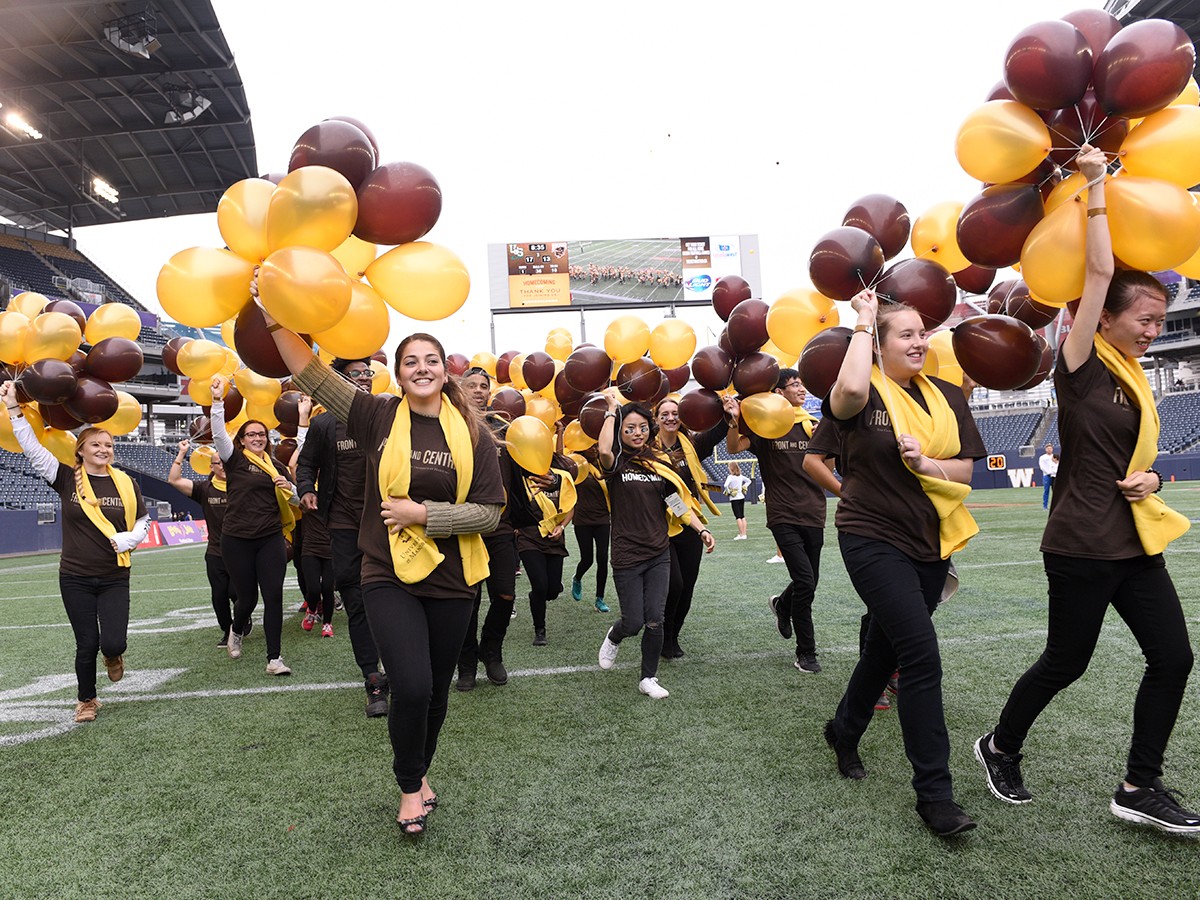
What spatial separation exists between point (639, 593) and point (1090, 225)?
297cm

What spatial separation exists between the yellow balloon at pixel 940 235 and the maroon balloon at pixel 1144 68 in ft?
3.43

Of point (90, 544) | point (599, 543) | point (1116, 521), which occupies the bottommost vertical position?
point (599, 543)

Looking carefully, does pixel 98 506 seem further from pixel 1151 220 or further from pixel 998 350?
pixel 1151 220

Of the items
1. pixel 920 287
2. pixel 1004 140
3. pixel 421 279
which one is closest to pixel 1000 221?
pixel 1004 140

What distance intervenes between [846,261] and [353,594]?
3.38m

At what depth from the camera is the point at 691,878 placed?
97.0 inches

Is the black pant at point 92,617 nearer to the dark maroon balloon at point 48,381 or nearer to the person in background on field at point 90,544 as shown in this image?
the person in background on field at point 90,544

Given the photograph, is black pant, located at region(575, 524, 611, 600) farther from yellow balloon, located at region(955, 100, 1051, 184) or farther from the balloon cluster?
yellow balloon, located at region(955, 100, 1051, 184)

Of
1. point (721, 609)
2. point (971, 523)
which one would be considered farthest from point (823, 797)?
point (721, 609)

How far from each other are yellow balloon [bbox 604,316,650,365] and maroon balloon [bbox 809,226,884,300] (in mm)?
2391

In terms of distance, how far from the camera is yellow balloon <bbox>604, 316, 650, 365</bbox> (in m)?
5.62

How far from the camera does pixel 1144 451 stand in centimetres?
265

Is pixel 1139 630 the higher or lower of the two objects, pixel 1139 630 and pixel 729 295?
the lower

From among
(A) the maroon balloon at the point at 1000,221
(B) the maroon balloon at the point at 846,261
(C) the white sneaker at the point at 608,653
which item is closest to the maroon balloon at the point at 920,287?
(B) the maroon balloon at the point at 846,261
